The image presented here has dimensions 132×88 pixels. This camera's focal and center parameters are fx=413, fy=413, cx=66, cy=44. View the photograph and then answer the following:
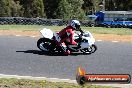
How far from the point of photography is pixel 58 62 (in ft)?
45.5

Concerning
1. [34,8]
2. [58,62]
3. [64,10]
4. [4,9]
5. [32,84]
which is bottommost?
[34,8]

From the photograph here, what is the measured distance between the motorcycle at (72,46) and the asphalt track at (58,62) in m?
0.27

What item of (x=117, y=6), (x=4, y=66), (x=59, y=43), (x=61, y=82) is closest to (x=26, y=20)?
(x=59, y=43)

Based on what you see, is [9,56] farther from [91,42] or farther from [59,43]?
[91,42]

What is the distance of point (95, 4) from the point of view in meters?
89.8

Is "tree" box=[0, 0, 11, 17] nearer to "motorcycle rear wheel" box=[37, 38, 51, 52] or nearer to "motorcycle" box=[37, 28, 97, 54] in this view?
"motorcycle rear wheel" box=[37, 38, 51, 52]

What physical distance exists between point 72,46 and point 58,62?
2484 mm

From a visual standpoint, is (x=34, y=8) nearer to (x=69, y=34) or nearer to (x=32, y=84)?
(x=69, y=34)

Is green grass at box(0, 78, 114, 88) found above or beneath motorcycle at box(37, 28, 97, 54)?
above

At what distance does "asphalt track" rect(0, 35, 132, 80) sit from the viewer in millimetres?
11802

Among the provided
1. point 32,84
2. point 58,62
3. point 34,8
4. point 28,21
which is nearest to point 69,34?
point 58,62

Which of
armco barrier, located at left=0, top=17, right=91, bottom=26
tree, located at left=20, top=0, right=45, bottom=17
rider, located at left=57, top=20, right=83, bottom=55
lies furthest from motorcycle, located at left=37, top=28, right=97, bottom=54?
tree, located at left=20, top=0, right=45, bottom=17

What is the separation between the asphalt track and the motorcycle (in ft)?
0.87

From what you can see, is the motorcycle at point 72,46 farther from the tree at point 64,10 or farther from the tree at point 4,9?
the tree at point 4,9
